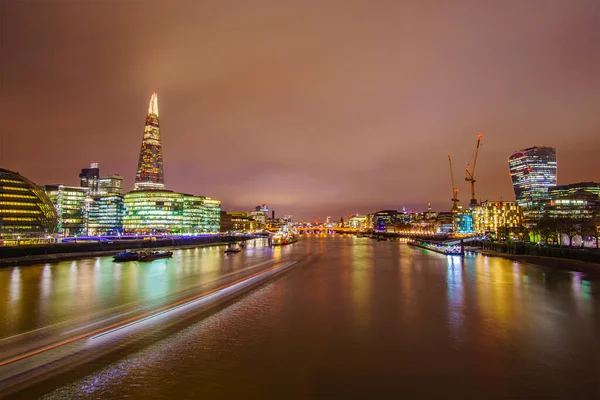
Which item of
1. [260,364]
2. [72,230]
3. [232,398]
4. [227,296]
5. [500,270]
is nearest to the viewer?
[232,398]

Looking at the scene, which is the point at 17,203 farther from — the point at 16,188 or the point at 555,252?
the point at 555,252

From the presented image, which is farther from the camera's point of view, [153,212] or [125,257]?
[153,212]

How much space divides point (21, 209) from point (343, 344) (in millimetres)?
113786

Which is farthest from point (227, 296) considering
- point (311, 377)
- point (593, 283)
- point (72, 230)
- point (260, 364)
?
point (72, 230)

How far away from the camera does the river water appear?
398 inches

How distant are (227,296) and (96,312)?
8.03 metres

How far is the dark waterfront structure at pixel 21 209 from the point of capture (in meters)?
91.2

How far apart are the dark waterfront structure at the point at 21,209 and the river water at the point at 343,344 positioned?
84.0 metres

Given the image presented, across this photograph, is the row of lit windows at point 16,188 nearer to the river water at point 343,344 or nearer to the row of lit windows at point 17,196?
the row of lit windows at point 17,196

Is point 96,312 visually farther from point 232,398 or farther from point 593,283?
point 593,283

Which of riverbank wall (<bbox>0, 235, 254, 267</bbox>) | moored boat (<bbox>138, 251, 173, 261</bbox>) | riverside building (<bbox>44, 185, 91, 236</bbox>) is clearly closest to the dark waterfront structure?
riverbank wall (<bbox>0, 235, 254, 267</bbox>)

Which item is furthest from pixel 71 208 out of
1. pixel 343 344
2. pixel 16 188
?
pixel 343 344

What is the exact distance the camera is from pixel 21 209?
3711 inches

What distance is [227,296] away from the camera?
23734 mm
